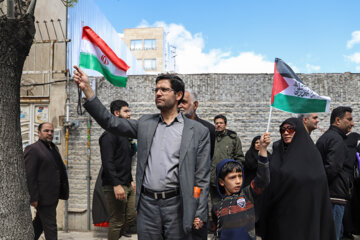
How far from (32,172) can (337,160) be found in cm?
404

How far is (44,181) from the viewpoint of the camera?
4480 millimetres

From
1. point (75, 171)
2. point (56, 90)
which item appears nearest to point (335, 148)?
point (75, 171)

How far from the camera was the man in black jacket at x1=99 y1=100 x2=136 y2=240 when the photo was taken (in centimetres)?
442

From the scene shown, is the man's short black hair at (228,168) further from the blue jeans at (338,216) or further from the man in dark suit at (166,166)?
the blue jeans at (338,216)

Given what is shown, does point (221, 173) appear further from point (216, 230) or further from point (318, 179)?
point (318, 179)

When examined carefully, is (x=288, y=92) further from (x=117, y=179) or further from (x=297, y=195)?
(x=117, y=179)

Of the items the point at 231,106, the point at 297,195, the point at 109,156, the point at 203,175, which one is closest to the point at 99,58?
the point at 109,156

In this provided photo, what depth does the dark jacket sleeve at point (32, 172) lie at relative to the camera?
4.34 metres

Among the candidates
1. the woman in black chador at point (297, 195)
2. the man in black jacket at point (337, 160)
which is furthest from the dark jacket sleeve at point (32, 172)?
the man in black jacket at point (337, 160)

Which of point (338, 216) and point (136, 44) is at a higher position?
point (136, 44)

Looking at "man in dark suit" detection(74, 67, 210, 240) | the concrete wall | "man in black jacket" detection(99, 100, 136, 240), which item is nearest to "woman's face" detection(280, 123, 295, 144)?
"man in dark suit" detection(74, 67, 210, 240)

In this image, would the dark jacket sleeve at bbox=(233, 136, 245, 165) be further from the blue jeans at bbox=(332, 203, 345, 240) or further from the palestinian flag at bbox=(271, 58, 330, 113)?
the palestinian flag at bbox=(271, 58, 330, 113)

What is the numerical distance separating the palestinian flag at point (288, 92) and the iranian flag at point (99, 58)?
83.5 inches

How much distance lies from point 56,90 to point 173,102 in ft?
14.5
